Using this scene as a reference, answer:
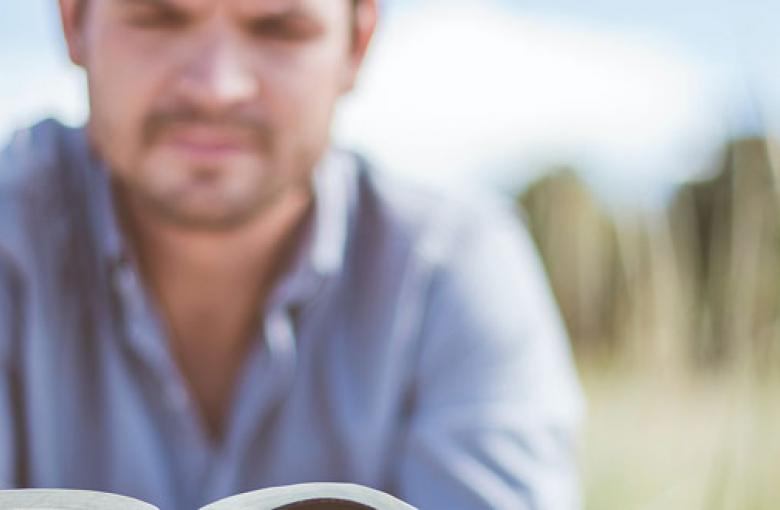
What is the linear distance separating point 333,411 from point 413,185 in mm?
384

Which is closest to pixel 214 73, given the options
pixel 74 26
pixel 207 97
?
pixel 207 97

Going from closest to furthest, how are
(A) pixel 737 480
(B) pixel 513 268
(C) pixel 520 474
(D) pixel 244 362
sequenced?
(A) pixel 737 480 < (C) pixel 520 474 < (D) pixel 244 362 < (B) pixel 513 268

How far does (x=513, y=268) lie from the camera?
1514 millimetres

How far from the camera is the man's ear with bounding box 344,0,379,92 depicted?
59.1 inches

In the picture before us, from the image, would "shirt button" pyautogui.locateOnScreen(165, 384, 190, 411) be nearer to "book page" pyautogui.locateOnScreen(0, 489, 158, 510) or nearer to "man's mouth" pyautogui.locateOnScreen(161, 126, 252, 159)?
"man's mouth" pyautogui.locateOnScreen(161, 126, 252, 159)

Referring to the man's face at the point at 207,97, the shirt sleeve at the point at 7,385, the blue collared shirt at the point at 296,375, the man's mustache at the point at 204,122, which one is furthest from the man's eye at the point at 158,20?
the shirt sleeve at the point at 7,385

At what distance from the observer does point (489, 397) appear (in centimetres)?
135

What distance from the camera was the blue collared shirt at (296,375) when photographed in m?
1.32

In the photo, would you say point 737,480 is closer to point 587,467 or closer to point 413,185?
point 413,185

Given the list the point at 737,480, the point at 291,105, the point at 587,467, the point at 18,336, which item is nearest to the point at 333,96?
the point at 291,105

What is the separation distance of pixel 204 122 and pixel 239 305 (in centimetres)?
29

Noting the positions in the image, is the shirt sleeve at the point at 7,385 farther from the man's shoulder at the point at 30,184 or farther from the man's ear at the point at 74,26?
the man's ear at the point at 74,26

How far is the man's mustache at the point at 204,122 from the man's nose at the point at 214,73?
0.01 m

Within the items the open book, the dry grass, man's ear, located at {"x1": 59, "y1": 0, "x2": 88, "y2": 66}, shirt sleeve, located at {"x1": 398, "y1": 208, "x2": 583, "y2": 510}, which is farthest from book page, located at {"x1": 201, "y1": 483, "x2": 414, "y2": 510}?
man's ear, located at {"x1": 59, "y1": 0, "x2": 88, "y2": 66}
